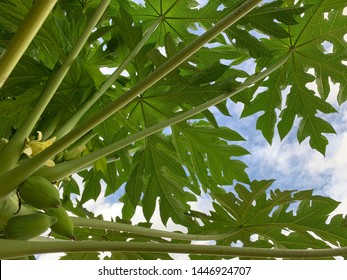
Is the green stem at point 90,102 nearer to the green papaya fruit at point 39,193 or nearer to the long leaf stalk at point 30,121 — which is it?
the long leaf stalk at point 30,121

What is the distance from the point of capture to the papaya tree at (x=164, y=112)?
48.8 inches

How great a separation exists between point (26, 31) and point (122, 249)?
47cm

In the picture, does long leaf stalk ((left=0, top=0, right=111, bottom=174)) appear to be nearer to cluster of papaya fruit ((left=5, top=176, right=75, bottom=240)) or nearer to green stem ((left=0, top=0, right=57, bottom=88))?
cluster of papaya fruit ((left=5, top=176, right=75, bottom=240))

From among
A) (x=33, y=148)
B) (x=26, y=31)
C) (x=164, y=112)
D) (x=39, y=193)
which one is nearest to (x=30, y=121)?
(x=33, y=148)

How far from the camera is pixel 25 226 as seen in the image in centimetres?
100

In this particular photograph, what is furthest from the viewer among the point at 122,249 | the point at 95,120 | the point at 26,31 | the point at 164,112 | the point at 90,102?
the point at 164,112

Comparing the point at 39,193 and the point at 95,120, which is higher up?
the point at 95,120

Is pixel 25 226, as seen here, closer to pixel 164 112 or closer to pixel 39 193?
pixel 39 193

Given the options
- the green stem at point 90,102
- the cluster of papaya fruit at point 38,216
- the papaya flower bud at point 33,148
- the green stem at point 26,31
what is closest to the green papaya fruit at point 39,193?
the cluster of papaya fruit at point 38,216

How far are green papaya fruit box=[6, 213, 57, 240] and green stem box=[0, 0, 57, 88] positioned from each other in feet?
0.89

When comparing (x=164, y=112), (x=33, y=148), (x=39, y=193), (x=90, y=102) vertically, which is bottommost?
(x=39, y=193)

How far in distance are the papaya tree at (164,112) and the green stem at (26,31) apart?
0.75ft

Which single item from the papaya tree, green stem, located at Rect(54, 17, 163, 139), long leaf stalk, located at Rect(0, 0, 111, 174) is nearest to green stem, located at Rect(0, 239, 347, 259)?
the papaya tree

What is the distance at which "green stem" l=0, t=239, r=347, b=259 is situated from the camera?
0.94 metres
